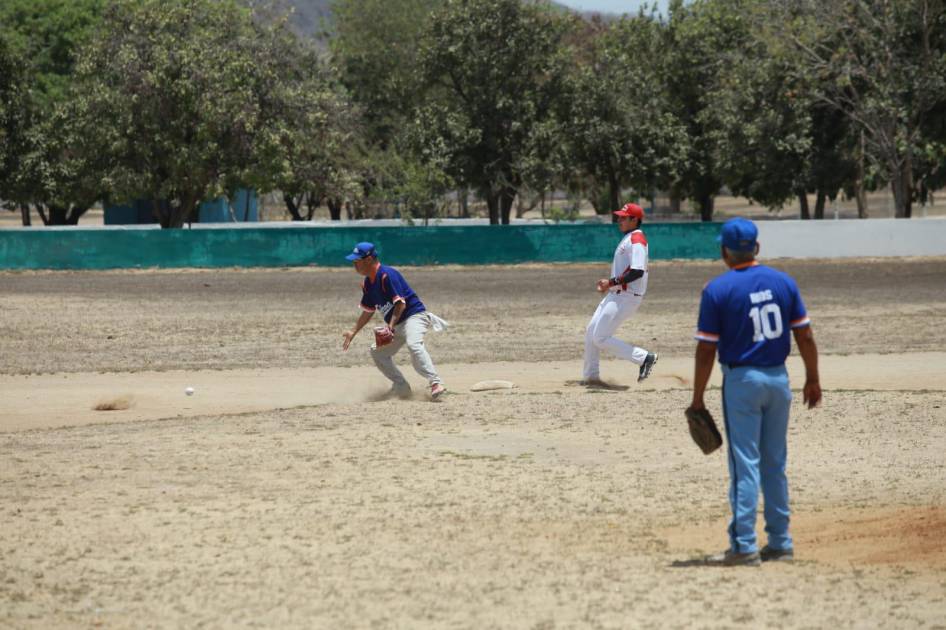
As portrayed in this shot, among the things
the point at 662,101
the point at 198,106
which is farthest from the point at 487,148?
the point at 198,106

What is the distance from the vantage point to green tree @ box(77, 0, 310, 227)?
45.8m

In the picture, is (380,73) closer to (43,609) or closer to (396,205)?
(396,205)

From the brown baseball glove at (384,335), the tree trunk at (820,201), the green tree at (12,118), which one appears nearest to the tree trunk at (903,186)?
the tree trunk at (820,201)

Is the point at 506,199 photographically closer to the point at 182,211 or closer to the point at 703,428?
the point at 182,211

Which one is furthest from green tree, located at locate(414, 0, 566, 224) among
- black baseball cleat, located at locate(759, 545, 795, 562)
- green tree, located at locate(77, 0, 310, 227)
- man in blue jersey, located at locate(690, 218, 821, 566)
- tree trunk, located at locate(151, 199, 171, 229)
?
black baseball cleat, located at locate(759, 545, 795, 562)

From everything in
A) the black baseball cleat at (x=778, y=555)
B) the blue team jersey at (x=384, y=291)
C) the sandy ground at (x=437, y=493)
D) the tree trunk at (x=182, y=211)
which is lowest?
the sandy ground at (x=437, y=493)

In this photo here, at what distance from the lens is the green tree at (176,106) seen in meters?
45.8

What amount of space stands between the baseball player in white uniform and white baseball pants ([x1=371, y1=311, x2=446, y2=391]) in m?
1.73

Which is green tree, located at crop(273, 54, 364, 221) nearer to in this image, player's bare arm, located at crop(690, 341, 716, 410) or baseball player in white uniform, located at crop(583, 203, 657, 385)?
baseball player in white uniform, located at crop(583, 203, 657, 385)

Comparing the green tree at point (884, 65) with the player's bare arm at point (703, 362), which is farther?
the green tree at point (884, 65)

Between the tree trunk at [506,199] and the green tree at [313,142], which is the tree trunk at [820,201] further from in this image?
the green tree at [313,142]

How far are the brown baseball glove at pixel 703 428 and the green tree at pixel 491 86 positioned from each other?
46.0 metres

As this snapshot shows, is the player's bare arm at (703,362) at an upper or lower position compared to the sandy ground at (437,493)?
upper

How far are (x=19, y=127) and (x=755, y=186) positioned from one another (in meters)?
29.6
